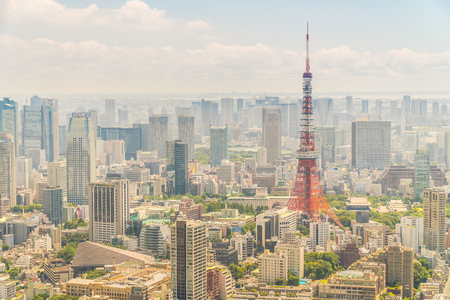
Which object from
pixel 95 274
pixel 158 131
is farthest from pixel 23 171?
pixel 95 274

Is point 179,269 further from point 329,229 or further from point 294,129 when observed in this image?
point 294,129

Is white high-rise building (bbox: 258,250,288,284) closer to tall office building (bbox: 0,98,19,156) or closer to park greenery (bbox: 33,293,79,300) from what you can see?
park greenery (bbox: 33,293,79,300)

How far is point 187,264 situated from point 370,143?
19561 mm

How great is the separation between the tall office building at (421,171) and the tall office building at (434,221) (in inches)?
219

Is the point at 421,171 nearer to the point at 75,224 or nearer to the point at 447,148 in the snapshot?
the point at 447,148

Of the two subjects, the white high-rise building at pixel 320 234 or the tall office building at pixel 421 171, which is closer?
the white high-rise building at pixel 320 234

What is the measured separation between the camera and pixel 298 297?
9047 mm

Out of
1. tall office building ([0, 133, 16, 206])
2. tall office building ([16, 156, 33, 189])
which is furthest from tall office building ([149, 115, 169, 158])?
tall office building ([0, 133, 16, 206])

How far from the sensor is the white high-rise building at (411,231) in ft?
43.2

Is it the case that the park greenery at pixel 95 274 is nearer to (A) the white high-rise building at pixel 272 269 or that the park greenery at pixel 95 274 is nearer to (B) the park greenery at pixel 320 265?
(A) the white high-rise building at pixel 272 269

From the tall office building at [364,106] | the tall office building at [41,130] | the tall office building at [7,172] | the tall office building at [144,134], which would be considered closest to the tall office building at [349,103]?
the tall office building at [364,106]

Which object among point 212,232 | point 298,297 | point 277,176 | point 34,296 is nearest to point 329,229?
point 212,232

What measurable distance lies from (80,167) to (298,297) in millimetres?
12109

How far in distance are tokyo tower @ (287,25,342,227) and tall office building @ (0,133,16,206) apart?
23.3ft
